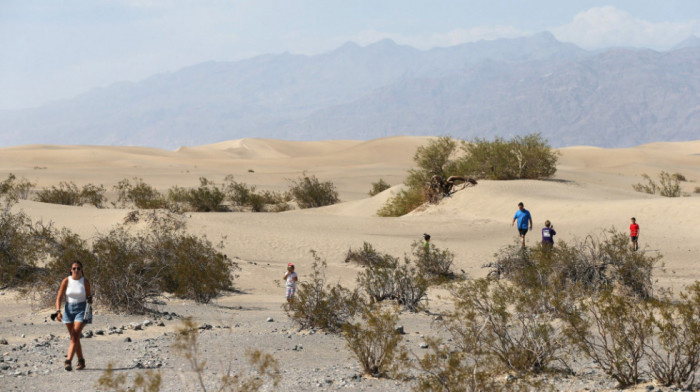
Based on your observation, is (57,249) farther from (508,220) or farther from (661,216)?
(661,216)

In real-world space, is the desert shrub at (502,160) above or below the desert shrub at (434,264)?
above

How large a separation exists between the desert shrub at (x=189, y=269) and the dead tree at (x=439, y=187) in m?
17.5

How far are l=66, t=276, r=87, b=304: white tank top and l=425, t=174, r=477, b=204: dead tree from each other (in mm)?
24702

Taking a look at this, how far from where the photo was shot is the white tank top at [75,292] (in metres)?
8.74

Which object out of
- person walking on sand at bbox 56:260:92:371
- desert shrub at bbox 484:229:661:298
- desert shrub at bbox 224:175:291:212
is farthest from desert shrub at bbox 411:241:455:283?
desert shrub at bbox 224:175:291:212

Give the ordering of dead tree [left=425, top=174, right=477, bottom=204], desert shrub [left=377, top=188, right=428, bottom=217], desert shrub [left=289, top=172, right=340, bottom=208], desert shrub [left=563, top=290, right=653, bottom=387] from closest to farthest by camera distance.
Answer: desert shrub [left=563, top=290, right=653, bottom=387], dead tree [left=425, top=174, right=477, bottom=204], desert shrub [left=377, top=188, right=428, bottom=217], desert shrub [left=289, top=172, right=340, bottom=208]

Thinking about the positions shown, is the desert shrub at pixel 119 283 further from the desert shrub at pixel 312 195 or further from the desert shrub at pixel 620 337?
the desert shrub at pixel 312 195

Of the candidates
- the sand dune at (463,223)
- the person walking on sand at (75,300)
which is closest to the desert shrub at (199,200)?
the sand dune at (463,223)

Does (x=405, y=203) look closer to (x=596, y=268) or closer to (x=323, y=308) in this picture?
(x=596, y=268)

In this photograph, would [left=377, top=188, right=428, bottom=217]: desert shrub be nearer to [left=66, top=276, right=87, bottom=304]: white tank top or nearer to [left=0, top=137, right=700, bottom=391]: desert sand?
[left=0, top=137, right=700, bottom=391]: desert sand

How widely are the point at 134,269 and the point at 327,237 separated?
12212 millimetres

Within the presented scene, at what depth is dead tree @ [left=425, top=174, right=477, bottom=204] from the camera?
32656 mm

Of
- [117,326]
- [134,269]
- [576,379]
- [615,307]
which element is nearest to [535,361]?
[576,379]

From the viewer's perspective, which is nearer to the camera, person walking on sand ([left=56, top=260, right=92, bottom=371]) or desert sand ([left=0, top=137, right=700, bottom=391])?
desert sand ([left=0, top=137, right=700, bottom=391])
